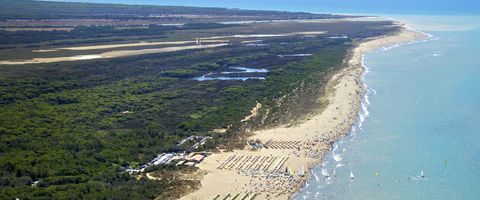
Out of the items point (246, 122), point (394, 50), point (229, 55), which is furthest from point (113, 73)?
point (394, 50)

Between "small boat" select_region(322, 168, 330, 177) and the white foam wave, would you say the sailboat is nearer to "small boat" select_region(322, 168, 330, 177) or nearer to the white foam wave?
"small boat" select_region(322, 168, 330, 177)

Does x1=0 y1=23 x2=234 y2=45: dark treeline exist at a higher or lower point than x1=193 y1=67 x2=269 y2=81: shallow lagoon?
higher

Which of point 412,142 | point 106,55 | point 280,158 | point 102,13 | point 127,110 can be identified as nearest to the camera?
point 280,158

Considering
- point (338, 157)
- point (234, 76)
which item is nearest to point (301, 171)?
point (338, 157)

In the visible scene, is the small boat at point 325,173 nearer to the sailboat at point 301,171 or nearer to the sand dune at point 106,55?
the sailboat at point 301,171

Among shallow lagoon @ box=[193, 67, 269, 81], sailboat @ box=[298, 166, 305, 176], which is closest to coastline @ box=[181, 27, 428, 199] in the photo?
sailboat @ box=[298, 166, 305, 176]

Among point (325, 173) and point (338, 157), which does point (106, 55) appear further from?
point (325, 173)
